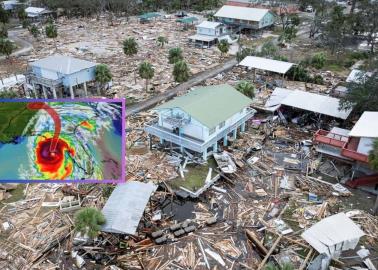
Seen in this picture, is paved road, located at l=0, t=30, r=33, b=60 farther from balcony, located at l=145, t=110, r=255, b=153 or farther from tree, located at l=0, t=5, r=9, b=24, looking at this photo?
balcony, located at l=145, t=110, r=255, b=153

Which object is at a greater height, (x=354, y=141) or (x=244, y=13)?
(x=244, y=13)

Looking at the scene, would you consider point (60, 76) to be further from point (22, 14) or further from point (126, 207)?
point (22, 14)

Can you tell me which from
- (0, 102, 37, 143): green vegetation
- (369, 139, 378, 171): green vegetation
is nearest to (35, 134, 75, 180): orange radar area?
(0, 102, 37, 143): green vegetation

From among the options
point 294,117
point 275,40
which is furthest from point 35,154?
point 275,40

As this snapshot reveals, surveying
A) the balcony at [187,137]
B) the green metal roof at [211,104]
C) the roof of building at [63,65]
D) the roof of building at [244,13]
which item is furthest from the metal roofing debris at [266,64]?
the roof of building at [244,13]

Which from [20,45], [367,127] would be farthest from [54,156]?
[20,45]

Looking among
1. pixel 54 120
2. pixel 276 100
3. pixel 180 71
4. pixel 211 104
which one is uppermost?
pixel 54 120

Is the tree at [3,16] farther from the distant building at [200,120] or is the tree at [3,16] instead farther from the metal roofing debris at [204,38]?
the distant building at [200,120]
